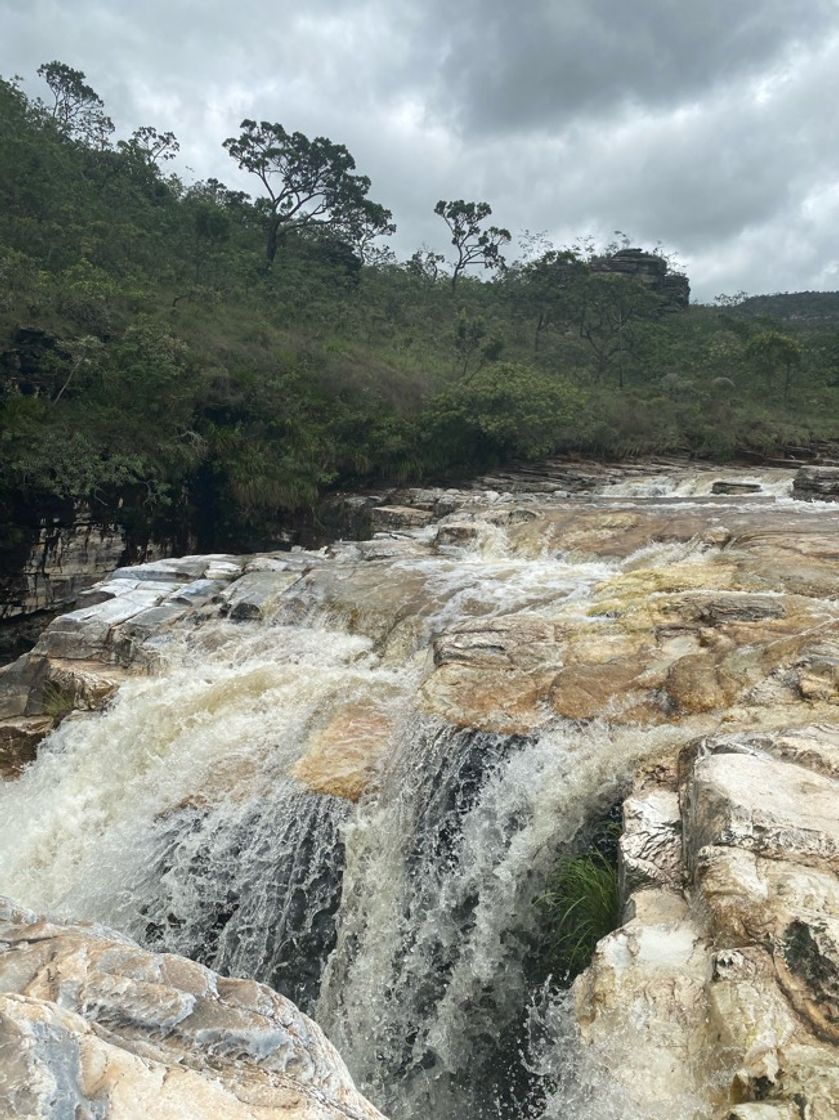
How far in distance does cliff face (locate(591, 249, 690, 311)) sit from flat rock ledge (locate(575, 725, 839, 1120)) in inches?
1682

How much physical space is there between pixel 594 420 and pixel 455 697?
15.4 m

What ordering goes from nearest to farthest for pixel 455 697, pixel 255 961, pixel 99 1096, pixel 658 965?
pixel 99 1096
pixel 658 965
pixel 255 961
pixel 455 697

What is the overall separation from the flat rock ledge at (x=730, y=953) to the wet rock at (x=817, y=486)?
1066 centimetres

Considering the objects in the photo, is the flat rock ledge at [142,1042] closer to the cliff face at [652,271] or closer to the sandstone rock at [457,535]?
the sandstone rock at [457,535]

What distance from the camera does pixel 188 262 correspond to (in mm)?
23297

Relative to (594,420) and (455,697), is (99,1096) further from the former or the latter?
(594,420)

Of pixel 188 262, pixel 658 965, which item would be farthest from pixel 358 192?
pixel 658 965

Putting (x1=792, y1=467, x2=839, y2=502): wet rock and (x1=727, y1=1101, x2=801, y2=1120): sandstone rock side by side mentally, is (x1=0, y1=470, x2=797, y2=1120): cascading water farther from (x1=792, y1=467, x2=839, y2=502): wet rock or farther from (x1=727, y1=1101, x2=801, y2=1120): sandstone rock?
(x1=792, y1=467, x2=839, y2=502): wet rock

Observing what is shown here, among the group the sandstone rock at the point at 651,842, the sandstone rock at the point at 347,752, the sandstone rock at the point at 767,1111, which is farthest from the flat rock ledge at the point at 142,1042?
the sandstone rock at the point at 347,752

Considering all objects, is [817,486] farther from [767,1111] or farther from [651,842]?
[767,1111]

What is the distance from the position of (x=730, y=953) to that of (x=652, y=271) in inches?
1801

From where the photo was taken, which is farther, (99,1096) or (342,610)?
(342,610)

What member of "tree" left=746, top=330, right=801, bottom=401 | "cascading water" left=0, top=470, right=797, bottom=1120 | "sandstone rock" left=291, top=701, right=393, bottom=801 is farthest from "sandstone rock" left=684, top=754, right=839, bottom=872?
"tree" left=746, top=330, right=801, bottom=401

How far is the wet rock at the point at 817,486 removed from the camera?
12.7 metres
